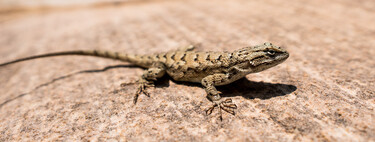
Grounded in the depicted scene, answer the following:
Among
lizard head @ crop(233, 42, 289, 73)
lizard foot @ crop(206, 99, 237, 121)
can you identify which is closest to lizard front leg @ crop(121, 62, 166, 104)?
lizard foot @ crop(206, 99, 237, 121)

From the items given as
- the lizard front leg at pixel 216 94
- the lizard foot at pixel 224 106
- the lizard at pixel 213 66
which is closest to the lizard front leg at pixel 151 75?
the lizard at pixel 213 66

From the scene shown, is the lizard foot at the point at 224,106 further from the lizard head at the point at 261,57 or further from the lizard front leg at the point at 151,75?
the lizard front leg at the point at 151,75

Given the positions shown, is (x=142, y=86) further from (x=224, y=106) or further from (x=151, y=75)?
(x=224, y=106)

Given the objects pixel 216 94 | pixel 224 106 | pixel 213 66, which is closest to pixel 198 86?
pixel 213 66

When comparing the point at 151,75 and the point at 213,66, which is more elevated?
the point at 213,66

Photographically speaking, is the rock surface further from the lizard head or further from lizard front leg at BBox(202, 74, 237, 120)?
the lizard head

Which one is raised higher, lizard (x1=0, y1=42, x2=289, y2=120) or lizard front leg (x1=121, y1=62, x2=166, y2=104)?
lizard (x1=0, y1=42, x2=289, y2=120)
